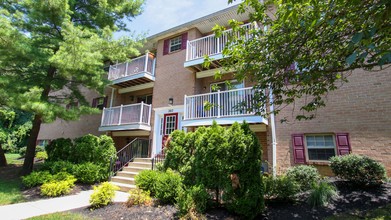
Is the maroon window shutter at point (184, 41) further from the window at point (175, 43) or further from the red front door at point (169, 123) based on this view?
the red front door at point (169, 123)

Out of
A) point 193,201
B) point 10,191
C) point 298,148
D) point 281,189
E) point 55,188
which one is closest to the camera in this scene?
point 193,201

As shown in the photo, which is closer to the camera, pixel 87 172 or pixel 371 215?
pixel 371 215

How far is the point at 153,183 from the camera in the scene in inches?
276

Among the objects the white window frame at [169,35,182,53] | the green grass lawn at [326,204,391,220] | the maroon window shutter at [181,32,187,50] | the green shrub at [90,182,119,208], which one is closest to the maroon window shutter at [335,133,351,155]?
the green grass lawn at [326,204,391,220]

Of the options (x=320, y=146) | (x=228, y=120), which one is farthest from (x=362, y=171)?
(x=228, y=120)

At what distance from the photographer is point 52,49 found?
9484 mm

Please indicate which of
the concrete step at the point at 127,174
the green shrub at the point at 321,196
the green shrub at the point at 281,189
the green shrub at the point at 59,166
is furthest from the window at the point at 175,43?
the green shrub at the point at 321,196

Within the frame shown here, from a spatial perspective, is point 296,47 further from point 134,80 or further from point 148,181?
point 134,80

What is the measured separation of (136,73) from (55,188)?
24.0 ft

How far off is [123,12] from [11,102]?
21.6ft

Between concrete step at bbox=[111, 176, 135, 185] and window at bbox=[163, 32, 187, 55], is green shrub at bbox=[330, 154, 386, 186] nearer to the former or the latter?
concrete step at bbox=[111, 176, 135, 185]

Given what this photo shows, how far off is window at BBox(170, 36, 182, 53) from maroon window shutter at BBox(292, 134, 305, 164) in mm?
8331

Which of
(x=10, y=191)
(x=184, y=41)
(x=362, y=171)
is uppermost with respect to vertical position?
(x=184, y=41)

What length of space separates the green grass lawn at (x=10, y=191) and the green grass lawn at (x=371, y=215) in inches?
351
